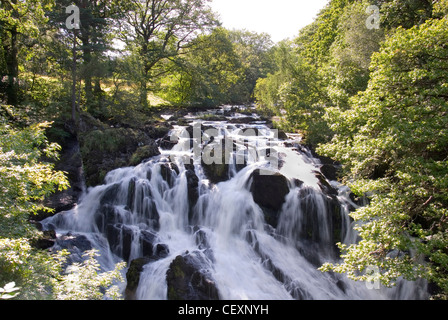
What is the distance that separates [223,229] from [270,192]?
262 centimetres

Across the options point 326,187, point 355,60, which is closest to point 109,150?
point 326,187

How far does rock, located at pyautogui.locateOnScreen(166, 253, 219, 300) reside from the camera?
7.59 m

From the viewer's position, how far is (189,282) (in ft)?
25.9

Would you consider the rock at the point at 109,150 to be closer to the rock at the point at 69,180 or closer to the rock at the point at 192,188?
the rock at the point at 69,180

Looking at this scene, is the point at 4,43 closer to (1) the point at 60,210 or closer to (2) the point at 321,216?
(1) the point at 60,210

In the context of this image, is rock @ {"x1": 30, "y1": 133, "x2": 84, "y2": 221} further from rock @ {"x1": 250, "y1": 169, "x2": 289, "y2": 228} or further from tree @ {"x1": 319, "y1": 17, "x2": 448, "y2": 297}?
tree @ {"x1": 319, "y1": 17, "x2": 448, "y2": 297}

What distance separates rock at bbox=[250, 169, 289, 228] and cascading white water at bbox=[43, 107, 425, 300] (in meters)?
0.18

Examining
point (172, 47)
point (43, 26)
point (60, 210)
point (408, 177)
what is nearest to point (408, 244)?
point (408, 177)

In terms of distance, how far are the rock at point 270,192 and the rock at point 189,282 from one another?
3977 mm

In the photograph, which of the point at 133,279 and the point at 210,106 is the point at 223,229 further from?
the point at 210,106

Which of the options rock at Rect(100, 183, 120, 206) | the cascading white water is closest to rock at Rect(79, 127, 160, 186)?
the cascading white water

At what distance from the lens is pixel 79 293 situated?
471 centimetres

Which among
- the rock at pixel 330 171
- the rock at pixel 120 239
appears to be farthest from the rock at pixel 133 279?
the rock at pixel 330 171

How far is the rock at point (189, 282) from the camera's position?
7.59 metres
